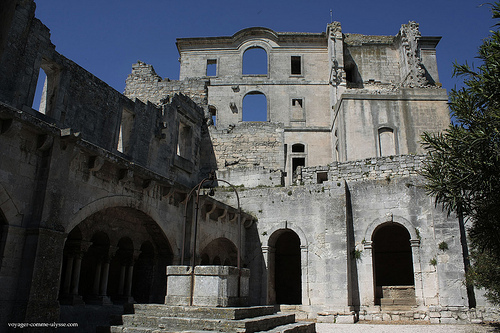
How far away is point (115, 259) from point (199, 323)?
17.5 ft

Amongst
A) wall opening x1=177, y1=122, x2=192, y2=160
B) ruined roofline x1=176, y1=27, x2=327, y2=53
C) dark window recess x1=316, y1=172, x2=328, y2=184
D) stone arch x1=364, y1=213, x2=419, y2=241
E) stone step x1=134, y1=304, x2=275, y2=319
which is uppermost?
ruined roofline x1=176, y1=27, x2=327, y2=53

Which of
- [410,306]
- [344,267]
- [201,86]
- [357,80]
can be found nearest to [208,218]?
[344,267]

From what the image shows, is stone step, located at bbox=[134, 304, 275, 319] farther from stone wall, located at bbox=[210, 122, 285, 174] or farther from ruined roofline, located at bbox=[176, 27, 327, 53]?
ruined roofline, located at bbox=[176, 27, 327, 53]

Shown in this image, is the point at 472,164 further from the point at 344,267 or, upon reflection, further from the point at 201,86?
the point at 201,86

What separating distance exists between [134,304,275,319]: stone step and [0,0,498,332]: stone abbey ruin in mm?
78

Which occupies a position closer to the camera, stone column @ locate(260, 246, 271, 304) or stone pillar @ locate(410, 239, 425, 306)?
stone pillar @ locate(410, 239, 425, 306)

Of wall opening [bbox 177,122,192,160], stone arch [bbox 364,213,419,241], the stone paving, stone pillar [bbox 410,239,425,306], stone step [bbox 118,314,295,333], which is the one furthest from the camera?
wall opening [bbox 177,122,192,160]

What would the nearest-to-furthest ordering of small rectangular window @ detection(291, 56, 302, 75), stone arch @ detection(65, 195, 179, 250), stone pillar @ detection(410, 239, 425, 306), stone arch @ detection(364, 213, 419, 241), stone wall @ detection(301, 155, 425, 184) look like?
1. stone arch @ detection(65, 195, 179, 250)
2. stone pillar @ detection(410, 239, 425, 306)
3. stone arch @ detection(364, 213, 419, 241)
4. stone wall @ detection(301, 155, 425, 184)
5. small rectangular window @ detection(291, 56, 302, 75)

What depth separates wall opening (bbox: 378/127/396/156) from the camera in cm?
2167

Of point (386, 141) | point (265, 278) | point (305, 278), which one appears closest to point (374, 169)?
point (305, 278)

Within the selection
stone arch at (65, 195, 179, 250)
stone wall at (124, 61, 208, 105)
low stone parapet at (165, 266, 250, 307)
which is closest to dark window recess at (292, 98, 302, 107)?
stone wall at (124, 61, 208, 105)

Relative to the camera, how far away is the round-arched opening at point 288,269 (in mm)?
20375

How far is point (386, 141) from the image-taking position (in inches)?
856

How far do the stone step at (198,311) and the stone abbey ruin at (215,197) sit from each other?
0.08 metres
